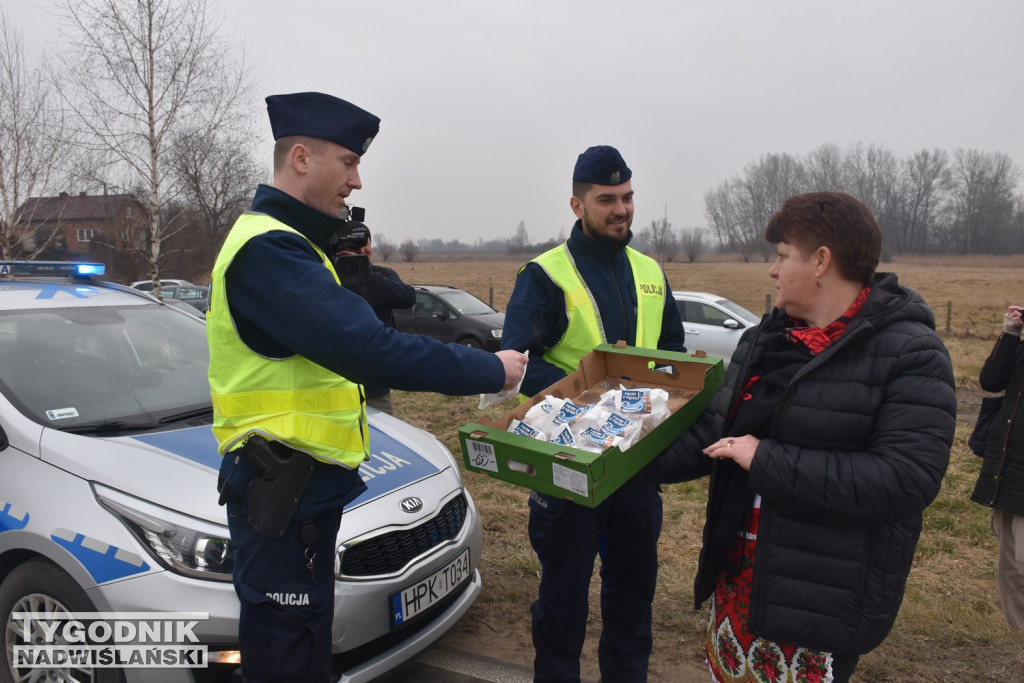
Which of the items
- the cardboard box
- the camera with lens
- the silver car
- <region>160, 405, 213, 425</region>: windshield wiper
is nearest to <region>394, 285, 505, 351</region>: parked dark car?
the silver car

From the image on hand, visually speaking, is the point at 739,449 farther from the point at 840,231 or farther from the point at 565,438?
the point at 840,231

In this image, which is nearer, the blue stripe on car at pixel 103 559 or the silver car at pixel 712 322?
the blue stripe on car at pixel 103 559

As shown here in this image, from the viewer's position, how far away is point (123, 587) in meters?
2.16

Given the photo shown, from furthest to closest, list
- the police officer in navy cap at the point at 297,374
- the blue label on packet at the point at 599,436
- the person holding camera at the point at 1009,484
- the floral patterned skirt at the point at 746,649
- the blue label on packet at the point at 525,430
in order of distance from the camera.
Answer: the person holding camera at the point at 1009,484
the blue label on packet at the point at 525,430
the blue label on packet at the point at 599,436
the floral patterned skirt at the point at 746,649
the police officer in navy cap at the point at 297,374

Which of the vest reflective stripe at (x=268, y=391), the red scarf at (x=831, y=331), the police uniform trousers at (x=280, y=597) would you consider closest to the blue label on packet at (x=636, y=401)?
the red scarf at (x=831, y=331)

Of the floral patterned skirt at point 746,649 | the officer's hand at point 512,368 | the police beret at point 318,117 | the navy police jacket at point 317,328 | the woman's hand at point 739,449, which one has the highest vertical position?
the police beret at point 318,117

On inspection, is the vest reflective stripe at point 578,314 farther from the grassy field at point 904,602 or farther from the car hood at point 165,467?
the grassy field at point 904,602

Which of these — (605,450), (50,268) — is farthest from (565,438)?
(50,268)

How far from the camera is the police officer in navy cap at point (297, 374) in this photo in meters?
1.64

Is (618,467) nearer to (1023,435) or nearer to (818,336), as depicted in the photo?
(818,336)

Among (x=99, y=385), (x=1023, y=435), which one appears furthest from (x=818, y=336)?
(x=99, y=385)

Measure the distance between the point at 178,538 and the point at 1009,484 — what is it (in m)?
3.61

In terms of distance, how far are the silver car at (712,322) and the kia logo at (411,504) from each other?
810cm

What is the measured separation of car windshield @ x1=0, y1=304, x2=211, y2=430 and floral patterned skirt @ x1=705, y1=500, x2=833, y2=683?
94.7 inches
